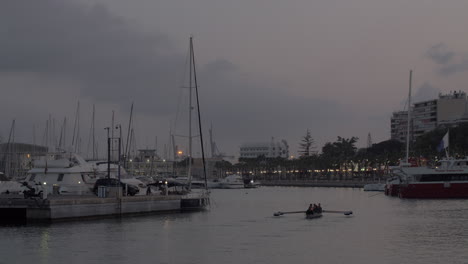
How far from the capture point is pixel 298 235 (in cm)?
5641

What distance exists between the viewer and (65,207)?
191 ft

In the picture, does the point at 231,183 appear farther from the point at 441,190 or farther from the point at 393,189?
the point at 441,190

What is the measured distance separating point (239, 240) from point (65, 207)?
15.6 meters

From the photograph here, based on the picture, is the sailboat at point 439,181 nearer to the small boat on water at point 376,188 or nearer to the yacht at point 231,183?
the small boat on water at point 376,188

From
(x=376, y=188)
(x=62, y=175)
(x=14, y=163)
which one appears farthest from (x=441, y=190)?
(x=14, y=163)

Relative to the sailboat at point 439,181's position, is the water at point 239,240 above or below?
below

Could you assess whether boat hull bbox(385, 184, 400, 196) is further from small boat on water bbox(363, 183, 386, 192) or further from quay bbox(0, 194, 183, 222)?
quay bbox(0, 194, 183, 222)

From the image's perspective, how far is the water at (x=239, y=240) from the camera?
44.1 metres

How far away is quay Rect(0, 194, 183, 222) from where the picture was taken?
5712 cm

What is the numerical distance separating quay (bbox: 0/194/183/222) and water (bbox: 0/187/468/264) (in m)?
0.97

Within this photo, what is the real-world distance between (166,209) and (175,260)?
29.2 m

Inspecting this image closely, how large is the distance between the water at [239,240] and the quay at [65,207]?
0.97 metres

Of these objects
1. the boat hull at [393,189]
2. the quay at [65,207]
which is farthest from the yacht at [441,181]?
the quay at [65,207]

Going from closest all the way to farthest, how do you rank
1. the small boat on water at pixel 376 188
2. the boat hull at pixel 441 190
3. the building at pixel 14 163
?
1. the boat hull at pixel 441 190
2. the building at pixel 14 163
3. the small boat on water at pixel 376 188
